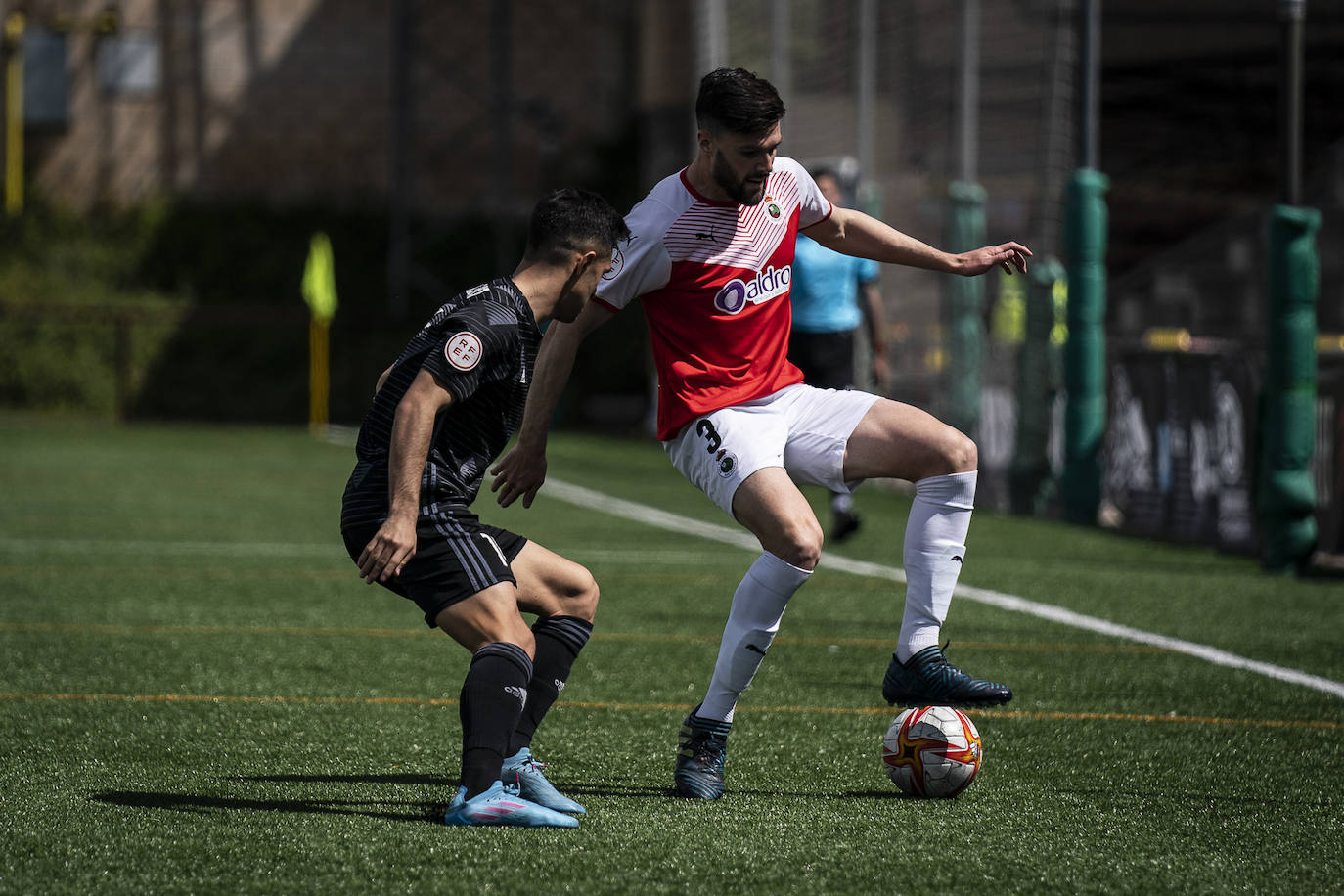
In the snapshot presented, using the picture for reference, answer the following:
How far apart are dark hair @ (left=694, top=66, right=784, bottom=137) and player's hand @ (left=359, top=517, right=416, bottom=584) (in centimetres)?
142

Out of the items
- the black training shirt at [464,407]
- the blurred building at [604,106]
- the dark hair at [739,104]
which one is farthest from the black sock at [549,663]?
the blurred building at [604,106]

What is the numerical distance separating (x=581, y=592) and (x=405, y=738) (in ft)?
3.37

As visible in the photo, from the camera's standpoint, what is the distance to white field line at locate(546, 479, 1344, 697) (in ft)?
22.4

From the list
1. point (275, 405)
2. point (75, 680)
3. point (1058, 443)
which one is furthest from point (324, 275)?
point (75, 680)

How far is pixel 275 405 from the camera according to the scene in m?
31.6

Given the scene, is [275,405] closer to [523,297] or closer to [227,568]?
[227,568]

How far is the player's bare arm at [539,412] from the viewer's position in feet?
15.5

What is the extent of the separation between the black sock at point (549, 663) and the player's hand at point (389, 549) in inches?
25.5

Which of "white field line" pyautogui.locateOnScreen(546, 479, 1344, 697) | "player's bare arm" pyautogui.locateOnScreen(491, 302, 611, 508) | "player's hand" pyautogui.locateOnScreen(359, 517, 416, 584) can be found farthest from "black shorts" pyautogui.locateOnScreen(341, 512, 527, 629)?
"white field line" pyautogui.locateOnScreen(546, 479, 1344, 697)

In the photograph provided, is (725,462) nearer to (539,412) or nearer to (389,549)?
(539,412)

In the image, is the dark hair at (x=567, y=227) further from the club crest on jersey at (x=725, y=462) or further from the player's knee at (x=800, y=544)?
the player's knee at (x=800, y=544)

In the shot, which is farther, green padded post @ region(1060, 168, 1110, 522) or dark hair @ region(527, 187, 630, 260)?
green padded post @ region(1060, 168, 1110, 522)

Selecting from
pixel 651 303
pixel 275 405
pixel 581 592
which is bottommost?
pixel 275 405

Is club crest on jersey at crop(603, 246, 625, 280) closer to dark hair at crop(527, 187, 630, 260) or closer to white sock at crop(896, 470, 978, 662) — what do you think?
dark hair at crop(527, 187, 630, 260)
